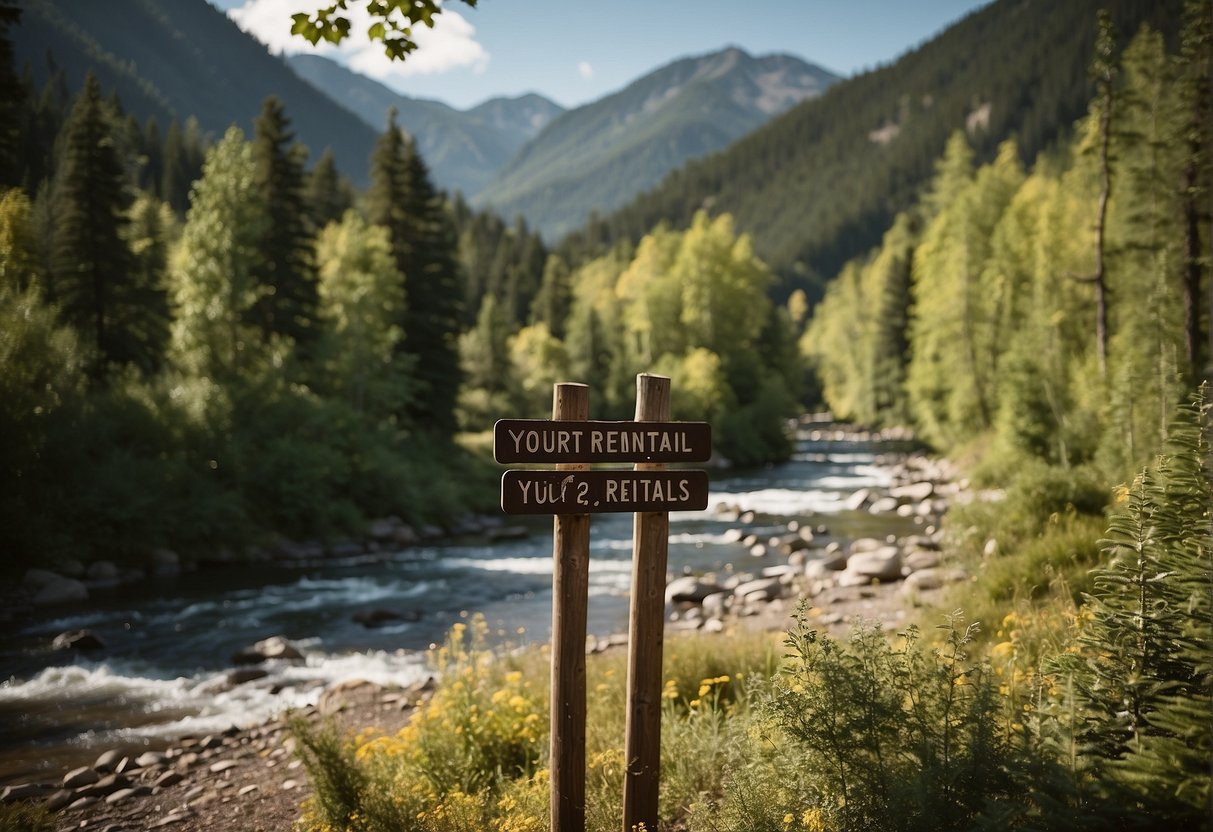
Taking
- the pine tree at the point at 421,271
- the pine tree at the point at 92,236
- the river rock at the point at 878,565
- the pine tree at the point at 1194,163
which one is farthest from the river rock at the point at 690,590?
the pine tree at the point at 92,236

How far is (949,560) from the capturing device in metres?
12.0

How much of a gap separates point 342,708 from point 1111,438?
12.5 meters

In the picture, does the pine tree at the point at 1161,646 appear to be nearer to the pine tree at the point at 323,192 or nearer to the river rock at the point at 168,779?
the river rock at the point at 168,779

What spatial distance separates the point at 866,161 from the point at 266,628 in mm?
191208

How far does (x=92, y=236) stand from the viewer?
25000 millimetres

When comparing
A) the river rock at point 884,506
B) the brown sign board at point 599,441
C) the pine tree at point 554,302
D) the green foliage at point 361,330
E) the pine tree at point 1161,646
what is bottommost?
the river rock at point 884,506

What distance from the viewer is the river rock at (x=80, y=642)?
38.3 feet

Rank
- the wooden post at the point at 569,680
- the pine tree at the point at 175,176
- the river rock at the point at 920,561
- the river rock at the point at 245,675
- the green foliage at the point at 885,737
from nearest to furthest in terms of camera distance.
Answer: the green foliage at the point at 885,737 < the wooden post at the point at 569,680 < the river rock at the point at 245,675 < the river rock at the point at 920,561 < the pine tree at the point at 175,176

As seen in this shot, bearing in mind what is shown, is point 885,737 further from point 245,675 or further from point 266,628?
point 266,628

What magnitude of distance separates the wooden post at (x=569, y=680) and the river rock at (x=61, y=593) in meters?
13.7

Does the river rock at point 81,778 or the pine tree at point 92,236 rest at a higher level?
the pine tree at point 92,236

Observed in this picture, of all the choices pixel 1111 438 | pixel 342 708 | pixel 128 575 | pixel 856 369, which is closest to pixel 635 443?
pixel 342 708

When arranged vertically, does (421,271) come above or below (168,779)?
above

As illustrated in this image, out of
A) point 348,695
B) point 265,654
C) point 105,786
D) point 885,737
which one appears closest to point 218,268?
point 265,654
